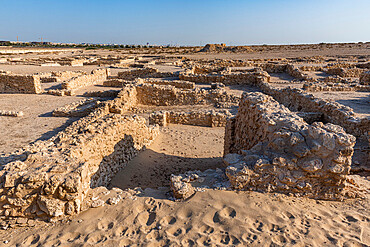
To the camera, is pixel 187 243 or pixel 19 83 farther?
pixel 19 83

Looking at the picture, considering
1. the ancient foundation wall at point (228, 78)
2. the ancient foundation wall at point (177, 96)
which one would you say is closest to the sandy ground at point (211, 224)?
the ancient foundation wall at point (177, 96)

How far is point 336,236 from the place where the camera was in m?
3.00

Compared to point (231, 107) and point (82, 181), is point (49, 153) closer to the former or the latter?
point (82, 181)

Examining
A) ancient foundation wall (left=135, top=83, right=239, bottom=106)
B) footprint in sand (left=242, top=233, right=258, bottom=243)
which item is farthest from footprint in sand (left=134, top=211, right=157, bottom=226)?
ancient foundation wall (left=135, top=83, right=239, bottom=106)

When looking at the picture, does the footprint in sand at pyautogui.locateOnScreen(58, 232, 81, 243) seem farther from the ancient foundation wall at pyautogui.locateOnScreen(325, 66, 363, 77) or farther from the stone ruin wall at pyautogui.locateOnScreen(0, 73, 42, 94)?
the ancient foundation wall at pyautogui.locateOnScreen(325, 66, 363, 77)

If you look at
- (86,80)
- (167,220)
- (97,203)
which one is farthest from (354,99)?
(86,80)

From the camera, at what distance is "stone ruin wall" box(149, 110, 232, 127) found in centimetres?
992

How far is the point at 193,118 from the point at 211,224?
23.7 feet

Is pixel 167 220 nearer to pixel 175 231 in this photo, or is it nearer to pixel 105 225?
pixel 175 231

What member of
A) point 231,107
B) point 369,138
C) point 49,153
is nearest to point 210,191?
point 49,153

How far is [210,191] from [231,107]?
362 inches

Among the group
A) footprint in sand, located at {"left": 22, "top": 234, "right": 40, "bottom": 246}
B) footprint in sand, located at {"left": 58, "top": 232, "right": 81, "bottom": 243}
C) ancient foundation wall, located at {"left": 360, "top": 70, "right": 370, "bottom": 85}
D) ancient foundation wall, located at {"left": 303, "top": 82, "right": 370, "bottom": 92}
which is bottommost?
footprint in sand, located at {"left": 22, "top": 234, "right": 40, "bottom": 246}

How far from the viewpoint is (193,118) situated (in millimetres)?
10266

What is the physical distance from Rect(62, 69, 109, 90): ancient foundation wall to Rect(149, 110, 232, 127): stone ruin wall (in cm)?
733
